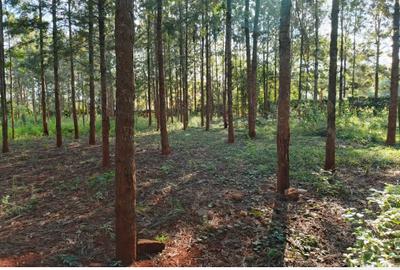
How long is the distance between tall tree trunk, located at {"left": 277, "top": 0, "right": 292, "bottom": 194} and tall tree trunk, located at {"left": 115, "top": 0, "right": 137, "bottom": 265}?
13.7 feet

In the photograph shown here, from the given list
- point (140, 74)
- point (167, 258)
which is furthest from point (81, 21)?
point (140, 74)

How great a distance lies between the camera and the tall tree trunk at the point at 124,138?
493cm

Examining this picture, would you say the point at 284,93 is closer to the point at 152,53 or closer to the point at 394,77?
the point at 394,77

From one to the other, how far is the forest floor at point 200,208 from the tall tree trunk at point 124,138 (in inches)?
17.3

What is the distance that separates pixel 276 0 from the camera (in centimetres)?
2183

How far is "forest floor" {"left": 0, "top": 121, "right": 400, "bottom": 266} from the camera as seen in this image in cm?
579

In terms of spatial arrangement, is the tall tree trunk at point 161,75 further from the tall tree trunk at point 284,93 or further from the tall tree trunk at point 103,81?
the tall tree trunk at point 284,93

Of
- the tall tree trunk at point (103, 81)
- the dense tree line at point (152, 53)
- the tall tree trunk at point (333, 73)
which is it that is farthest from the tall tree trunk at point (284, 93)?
the tall tree trunk at point (103, 81)

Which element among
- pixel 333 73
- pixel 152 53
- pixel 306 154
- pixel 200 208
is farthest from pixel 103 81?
pixel 152 53

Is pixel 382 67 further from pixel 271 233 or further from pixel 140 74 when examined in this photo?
pixel 271 233

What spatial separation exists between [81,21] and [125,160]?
33.1ft

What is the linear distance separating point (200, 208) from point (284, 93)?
10.7 ft

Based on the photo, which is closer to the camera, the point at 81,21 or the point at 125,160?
the point at 125,160

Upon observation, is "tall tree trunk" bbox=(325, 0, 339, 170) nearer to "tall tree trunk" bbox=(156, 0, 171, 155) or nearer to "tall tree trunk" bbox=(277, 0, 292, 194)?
"tall tree trunk" bbox=(277, 0, 292, 194)
